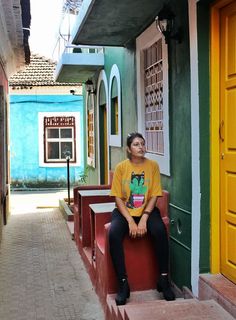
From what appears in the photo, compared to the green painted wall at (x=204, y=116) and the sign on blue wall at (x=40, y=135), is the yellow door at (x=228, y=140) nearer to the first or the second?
the green painted wall at (x=204, y=116)

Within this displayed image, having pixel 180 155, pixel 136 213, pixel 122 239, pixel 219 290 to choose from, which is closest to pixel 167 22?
pixel 180 155

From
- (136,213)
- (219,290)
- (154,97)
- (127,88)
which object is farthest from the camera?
(127,88)

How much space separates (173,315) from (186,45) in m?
2.50

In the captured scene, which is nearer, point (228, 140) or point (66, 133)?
point (228, 140)

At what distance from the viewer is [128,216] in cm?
Answer: 453

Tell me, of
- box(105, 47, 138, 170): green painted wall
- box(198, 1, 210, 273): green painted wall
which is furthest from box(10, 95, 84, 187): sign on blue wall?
box(198, 1, 210, 273): green painted wall

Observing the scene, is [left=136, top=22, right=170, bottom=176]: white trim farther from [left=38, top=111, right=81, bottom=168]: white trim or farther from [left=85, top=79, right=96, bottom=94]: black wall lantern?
[left=38, top=111, right=81, bottom=168]: white trim

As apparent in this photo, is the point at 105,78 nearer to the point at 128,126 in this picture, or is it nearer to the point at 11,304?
the point at 128,126

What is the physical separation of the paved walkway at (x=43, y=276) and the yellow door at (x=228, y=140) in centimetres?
153

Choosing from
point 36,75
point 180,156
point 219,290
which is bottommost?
point 219,290

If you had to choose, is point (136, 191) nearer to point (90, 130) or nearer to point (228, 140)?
point (228, 140)

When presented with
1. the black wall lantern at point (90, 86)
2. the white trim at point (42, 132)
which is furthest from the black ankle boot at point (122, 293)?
the white trim at point (42, 132)

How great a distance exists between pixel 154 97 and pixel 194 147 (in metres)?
1.83

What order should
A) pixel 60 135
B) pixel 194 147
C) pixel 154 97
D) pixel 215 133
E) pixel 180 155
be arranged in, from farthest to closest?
pixel 60 135, pixel 154 97, pixel 180 155, pixel 194 147, pixel 215 133
